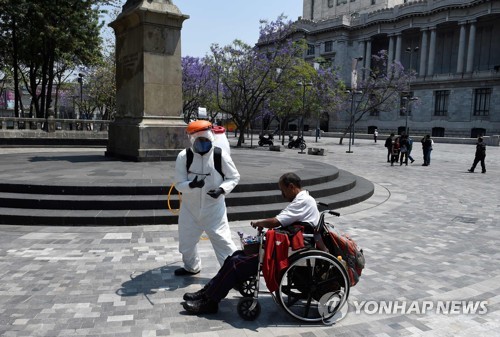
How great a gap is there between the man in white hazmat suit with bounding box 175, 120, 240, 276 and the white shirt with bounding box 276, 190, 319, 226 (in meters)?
0.79

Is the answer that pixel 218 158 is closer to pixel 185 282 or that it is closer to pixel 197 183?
pixel 197 183

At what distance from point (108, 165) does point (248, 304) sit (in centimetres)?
878

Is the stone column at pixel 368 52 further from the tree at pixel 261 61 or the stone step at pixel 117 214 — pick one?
the stone step at pixel 117 214

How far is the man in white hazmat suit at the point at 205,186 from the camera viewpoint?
4.50m

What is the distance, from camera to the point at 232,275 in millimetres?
3973

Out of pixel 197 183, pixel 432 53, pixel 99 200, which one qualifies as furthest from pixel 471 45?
pixel 197 183

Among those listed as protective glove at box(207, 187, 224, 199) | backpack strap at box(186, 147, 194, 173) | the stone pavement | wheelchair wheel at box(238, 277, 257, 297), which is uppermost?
backpack strap at box(186, 147, 194, 173)

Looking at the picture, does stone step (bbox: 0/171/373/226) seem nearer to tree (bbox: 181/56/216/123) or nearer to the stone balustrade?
the stone balustrade

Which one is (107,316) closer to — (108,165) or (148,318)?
(148,318)

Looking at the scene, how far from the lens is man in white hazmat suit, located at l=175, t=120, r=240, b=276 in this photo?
14.8 feet

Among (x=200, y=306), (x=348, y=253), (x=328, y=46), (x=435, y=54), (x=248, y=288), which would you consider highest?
(x=328, y=46)

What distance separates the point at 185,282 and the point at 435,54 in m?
64.3

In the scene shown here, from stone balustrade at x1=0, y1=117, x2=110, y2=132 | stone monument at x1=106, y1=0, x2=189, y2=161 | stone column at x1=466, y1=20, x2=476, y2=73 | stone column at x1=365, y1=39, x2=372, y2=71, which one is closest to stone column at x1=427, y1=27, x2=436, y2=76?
stone column at x1=466, y1=20, x2=476, y2=73

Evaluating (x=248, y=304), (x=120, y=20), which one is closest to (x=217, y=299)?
(x=248, y=304)
